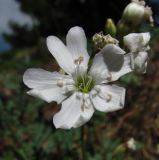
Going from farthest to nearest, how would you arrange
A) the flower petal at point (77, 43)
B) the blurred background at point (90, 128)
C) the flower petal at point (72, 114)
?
the blurred background at point (90, 128), the flower petal at point (77, 43), the flower petal at point (72, 114)

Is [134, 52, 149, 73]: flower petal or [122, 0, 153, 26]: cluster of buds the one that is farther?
[122, 0, 153, 26]: cluster of buds

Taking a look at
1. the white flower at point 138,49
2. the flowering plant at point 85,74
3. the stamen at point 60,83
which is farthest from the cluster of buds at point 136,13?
the stamen at point 60,83

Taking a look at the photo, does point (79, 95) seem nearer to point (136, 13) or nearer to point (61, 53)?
point (61, 53)

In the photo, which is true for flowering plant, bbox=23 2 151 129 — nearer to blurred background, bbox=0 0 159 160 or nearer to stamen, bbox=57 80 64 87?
stamen, bbox=57 80 64 87

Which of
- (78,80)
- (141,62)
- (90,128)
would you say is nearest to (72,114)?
(78,80)

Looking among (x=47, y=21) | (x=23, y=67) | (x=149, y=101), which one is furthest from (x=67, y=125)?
(x=47, y=21)

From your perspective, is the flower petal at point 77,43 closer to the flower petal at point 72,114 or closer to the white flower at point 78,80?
the white flower at point 78,80

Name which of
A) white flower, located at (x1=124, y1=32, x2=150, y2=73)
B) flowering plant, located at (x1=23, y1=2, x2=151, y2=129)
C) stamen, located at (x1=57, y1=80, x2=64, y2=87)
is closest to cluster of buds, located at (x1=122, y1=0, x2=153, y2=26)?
flowering plant, located at (x1=23, y1=2, x2=151, y2=129)

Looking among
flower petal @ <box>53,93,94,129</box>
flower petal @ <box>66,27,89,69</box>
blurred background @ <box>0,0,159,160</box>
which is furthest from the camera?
blurred background @ <box>0,0,159,160</box>
